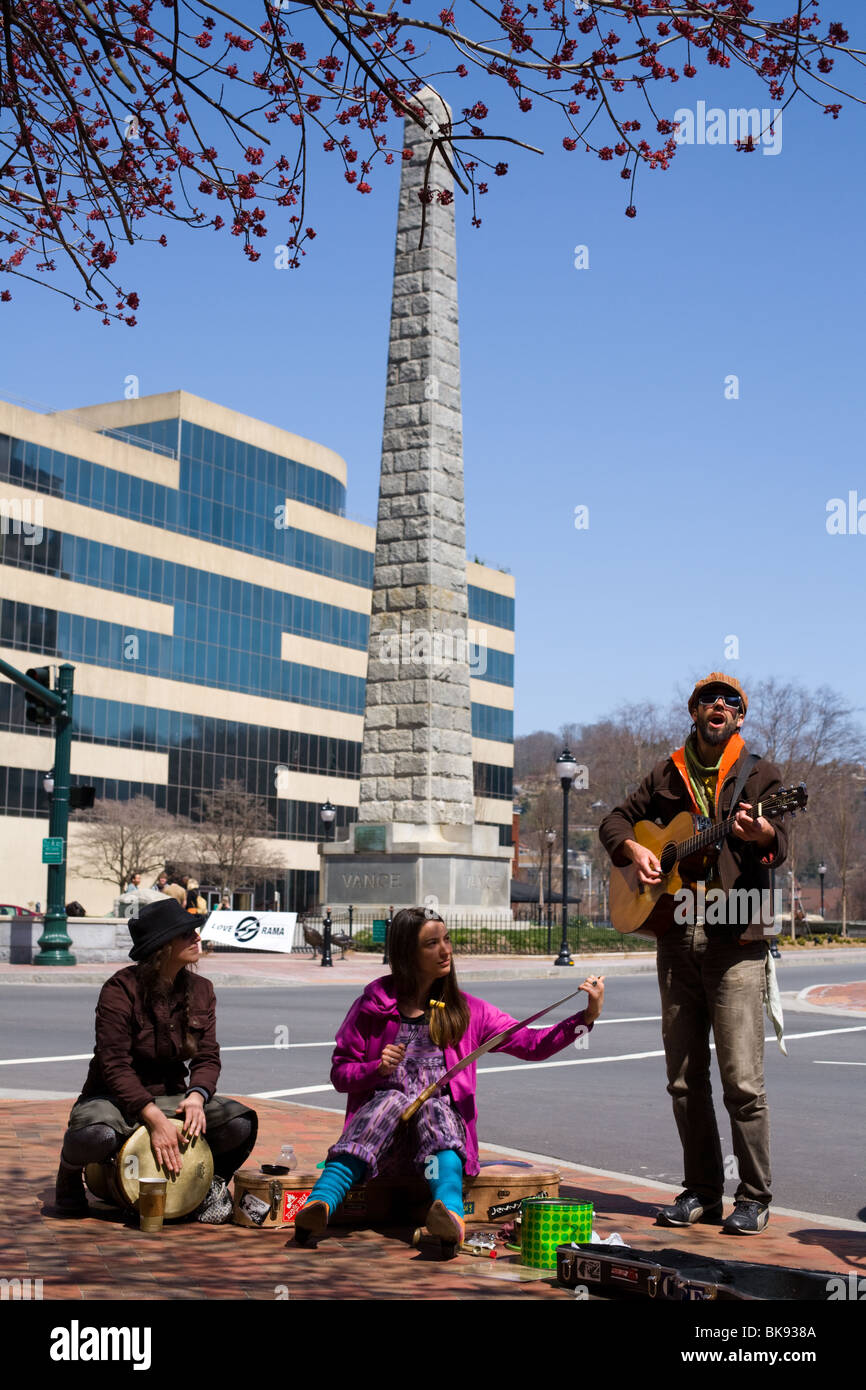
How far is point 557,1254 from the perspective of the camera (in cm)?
569

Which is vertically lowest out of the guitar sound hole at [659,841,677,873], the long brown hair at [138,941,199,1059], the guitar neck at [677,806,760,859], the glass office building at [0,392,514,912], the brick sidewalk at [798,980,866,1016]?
the brick sidewalk at [798,980,866,1016]

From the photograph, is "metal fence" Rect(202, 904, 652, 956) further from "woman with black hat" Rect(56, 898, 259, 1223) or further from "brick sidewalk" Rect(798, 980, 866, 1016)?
"woman with black hat" Rect(56, 898, 259, 1223)

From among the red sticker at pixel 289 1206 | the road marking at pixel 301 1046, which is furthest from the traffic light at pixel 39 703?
the red sticker at pixel 289 1206

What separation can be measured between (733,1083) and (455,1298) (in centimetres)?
192

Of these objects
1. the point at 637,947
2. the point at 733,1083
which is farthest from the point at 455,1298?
the point at 637,947

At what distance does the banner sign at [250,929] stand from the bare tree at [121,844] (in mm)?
32619

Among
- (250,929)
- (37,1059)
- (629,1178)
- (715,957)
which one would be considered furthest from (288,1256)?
(250,929)

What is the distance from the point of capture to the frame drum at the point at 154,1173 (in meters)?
6.45

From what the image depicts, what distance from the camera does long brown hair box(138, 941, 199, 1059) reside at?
263 inches

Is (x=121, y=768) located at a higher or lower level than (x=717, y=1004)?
higher

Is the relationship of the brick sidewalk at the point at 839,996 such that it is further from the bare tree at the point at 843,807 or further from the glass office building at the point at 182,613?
the glass office building at the point at 182,613

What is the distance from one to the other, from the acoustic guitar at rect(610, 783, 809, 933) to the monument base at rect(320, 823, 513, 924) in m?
25.1

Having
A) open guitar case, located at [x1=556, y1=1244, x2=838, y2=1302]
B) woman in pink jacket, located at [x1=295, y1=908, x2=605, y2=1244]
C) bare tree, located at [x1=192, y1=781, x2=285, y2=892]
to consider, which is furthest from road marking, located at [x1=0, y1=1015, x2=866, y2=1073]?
bare tree, located at [x1=192, y1=781, x2=285, y2=892]
